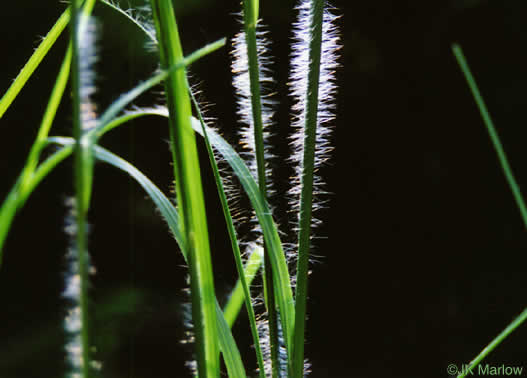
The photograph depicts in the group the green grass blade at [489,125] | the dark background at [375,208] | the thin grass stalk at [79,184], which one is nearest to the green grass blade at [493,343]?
the green grass blade at [489,125]

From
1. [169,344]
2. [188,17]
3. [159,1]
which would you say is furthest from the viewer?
[169,344]

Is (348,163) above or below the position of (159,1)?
above

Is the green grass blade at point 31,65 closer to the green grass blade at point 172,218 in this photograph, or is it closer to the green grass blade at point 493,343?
the green grass blade at point 172,218

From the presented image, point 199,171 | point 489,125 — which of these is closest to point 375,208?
point 489,125

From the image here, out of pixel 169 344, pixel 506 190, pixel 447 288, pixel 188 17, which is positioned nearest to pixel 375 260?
pixel 447 288

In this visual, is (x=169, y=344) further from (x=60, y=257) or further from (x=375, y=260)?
(x=375, y=260)

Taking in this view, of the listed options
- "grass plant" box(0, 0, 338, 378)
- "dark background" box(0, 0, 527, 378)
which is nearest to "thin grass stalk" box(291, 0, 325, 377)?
"grass plant" box(0, 0, 338, 378)

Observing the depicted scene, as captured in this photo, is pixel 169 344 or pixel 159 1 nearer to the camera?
pixel 159 1
